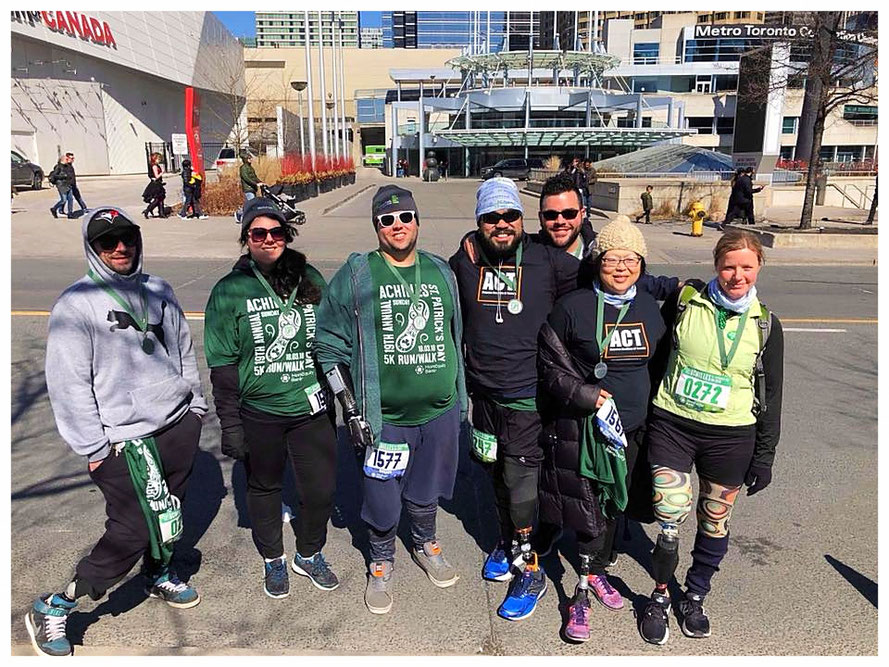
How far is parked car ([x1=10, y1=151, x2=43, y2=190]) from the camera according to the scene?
88.3ft

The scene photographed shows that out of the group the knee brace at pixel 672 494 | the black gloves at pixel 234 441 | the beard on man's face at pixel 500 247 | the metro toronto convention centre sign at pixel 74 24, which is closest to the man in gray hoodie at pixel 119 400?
the black gloves at pixel 234 441

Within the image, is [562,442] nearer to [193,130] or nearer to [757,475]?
[757,475]

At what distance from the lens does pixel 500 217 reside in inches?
115

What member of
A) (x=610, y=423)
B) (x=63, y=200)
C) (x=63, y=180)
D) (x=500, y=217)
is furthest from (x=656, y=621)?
(x=63, y=200)

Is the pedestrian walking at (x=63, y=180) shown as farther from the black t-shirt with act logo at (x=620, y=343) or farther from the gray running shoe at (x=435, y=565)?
the black t-shirt with act logo at (x=620, y=343)

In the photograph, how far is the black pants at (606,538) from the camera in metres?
2.95

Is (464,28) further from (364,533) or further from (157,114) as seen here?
(364,533)

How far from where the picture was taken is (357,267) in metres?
2.89

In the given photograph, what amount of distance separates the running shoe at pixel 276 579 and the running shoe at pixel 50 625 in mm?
819

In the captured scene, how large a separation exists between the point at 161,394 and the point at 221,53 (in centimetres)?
7248

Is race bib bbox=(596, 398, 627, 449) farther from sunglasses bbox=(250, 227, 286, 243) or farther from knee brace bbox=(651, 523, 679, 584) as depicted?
sunglasses bbox=(250, 227, 286, 243)

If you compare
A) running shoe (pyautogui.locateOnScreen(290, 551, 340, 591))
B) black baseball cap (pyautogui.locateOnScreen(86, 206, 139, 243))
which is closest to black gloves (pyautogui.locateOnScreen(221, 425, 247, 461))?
running shoe (pyautogui.locateOnScreen(290, 551, 340, 591))

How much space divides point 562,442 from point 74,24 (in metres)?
46.1

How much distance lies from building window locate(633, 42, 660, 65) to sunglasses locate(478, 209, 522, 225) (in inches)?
3562
